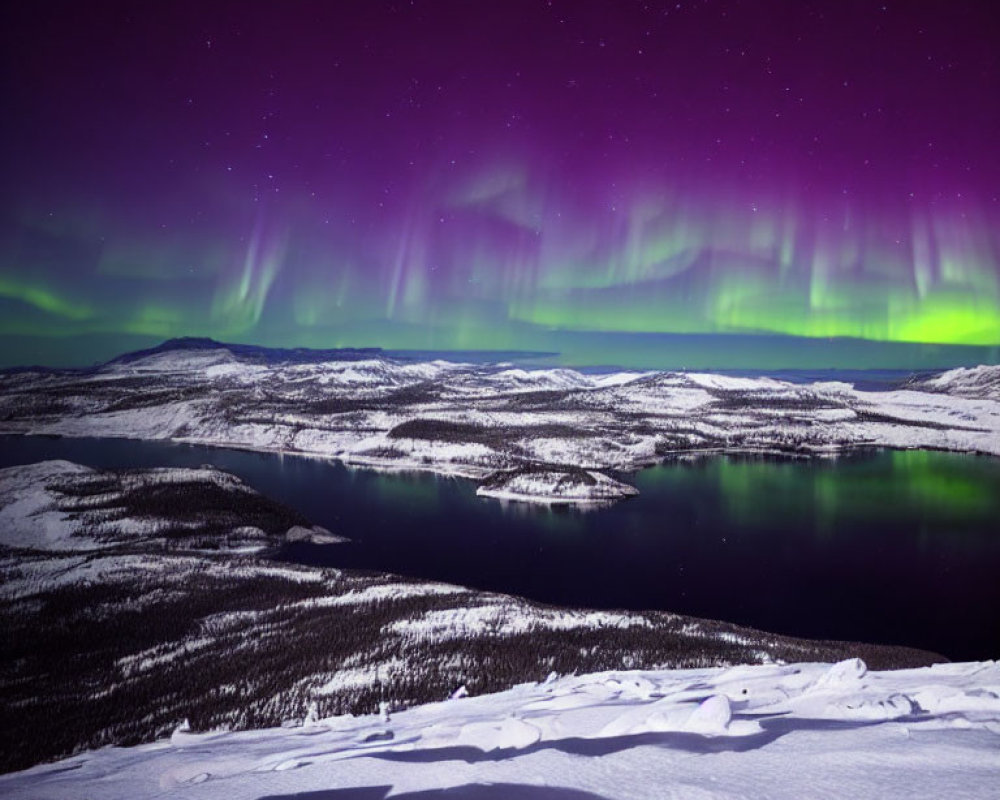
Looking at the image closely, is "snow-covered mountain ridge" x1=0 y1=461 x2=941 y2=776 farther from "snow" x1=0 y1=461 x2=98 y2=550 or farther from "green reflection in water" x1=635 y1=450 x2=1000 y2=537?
"green reflection in water" x1=635 y1=450 x2=1000 y2=537

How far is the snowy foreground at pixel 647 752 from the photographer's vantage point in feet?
28.1

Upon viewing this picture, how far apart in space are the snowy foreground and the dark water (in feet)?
161

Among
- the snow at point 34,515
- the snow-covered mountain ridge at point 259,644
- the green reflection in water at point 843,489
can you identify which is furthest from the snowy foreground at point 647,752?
the green reflection in water at point 843,489

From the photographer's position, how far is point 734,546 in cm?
9231

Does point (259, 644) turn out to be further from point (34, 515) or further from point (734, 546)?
point (34, 515)

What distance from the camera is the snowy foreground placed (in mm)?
8570

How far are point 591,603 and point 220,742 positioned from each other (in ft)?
176

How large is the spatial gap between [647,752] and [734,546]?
89.4 metres

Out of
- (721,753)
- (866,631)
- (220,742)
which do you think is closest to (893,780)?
(721,753)

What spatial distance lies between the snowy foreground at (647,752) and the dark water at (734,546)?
4911cm

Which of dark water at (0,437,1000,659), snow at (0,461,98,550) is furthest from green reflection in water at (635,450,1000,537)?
snow at (0,461,98,550)

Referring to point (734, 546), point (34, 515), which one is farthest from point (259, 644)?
point (34, 515)

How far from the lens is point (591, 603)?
6844cm

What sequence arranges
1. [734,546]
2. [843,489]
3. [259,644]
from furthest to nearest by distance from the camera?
[843,489] < [734,546] < [259,644]
